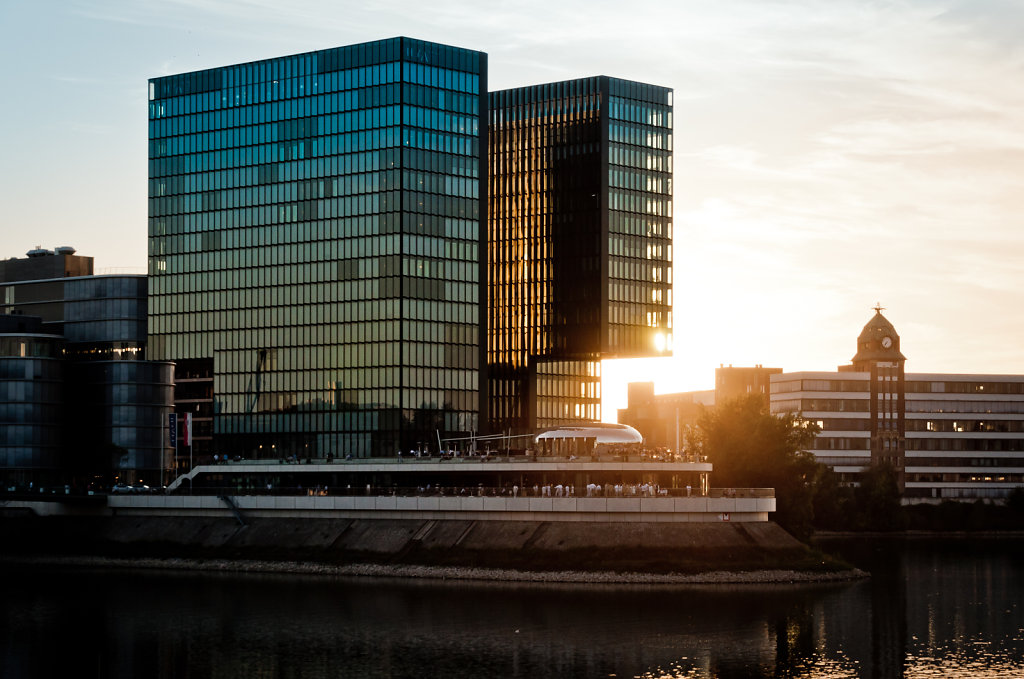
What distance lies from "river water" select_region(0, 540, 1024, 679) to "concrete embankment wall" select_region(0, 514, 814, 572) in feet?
21.7

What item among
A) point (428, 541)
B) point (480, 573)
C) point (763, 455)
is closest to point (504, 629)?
point (480, 573)

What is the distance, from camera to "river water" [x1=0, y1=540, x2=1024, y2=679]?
305 feet

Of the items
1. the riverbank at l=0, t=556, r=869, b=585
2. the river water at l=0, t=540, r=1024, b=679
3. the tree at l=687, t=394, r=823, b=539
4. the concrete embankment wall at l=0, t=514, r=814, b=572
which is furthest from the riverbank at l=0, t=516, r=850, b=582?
the tree at l=687, t=394, r=823, b=539

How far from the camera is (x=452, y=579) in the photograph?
463 ft

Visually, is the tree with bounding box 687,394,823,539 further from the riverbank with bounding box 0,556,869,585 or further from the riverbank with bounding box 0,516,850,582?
the riverbank with bounding box 0,516,850,582

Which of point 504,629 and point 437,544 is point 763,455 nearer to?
point 437,544

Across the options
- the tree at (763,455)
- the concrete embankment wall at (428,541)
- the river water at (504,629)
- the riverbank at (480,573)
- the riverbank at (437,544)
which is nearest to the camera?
the river water at (504,629)

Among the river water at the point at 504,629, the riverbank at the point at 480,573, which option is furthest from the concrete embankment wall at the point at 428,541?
the river water at the point at 504,629

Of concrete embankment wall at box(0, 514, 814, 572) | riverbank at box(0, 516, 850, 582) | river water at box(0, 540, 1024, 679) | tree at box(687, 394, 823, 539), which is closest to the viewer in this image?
river water at box(0, 540, 1024, 679)

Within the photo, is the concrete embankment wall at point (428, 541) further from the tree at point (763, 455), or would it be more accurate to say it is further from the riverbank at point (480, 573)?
the tree at point (763, 455)

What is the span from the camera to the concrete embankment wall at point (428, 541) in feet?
453

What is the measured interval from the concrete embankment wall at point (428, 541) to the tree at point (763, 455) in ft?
78.9

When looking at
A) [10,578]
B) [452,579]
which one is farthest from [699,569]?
[10,578]

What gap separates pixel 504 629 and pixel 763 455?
7380 cm
